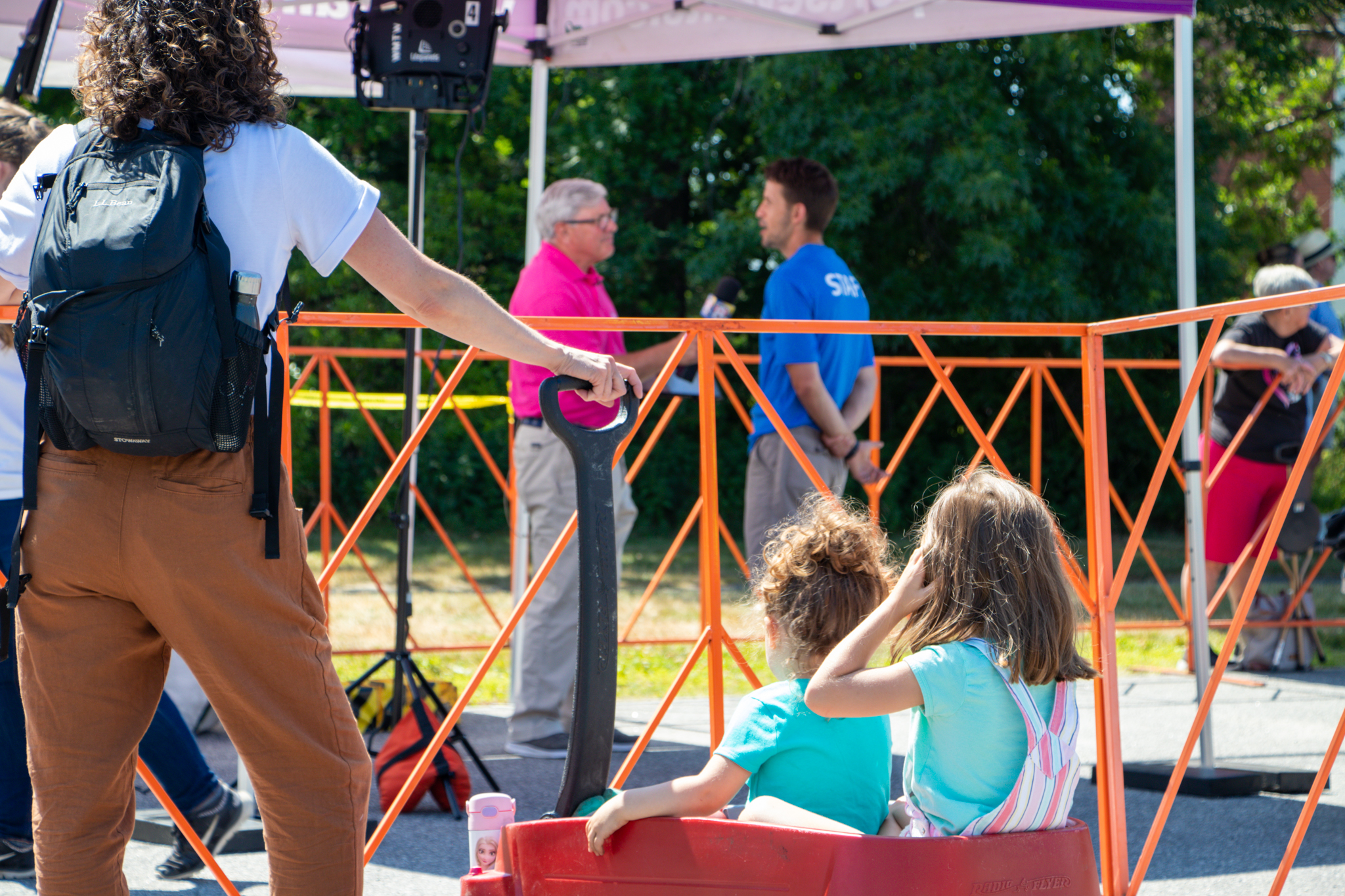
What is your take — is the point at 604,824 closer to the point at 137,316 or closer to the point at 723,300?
the point at 137,316

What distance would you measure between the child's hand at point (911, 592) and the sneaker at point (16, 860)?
6.43ft

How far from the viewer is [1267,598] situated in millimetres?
5438

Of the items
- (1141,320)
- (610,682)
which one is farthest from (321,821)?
(1141,320)

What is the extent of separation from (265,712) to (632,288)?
38.2ft

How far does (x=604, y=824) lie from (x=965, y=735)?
52 centimetres

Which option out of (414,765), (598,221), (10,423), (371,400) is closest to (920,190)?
(371,400)

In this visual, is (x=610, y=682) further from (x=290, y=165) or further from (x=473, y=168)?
(x=473, y=168)

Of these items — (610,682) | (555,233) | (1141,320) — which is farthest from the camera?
(555,233)

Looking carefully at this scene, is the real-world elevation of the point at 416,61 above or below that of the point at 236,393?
above

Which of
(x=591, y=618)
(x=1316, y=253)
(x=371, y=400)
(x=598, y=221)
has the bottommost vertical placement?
(x=371, y=400)

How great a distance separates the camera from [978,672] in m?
1.77

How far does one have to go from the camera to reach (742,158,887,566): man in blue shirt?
356 cm

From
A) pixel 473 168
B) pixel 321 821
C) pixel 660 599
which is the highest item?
pixel 473 168

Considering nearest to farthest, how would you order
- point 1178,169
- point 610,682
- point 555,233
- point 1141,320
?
point 610,682 → point 1141,320 → point 1178,169 → point 555,233
